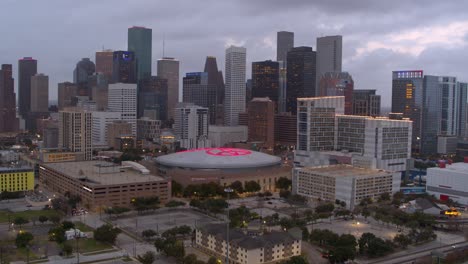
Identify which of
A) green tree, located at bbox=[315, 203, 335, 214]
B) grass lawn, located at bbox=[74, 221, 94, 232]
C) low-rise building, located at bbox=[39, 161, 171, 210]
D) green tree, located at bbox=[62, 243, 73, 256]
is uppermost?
low-rise building, located at bbox=[39, 161, 171, 210]

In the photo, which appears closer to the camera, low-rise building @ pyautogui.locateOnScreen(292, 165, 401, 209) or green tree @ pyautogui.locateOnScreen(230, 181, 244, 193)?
low-rise building @ pyautogui.locateOnScreen(292, 165, 401, 209)

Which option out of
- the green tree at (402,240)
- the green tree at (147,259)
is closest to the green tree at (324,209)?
the green tree at (402,240)

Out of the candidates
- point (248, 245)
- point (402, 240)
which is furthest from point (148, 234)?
point (402, 240)

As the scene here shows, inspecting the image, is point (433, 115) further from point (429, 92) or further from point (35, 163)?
point (35, 163)

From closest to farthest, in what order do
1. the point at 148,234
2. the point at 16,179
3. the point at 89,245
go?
the point at 89,245 < the point at 148,234 < the point at 16,179

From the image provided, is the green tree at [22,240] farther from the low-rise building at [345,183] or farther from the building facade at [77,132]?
the building facade at [77,132]

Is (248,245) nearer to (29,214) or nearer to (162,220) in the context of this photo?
(162,220)

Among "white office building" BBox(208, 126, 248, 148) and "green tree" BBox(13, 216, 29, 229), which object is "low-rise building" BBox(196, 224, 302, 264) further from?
"white office building" BBox(208, 126, 248, 148)

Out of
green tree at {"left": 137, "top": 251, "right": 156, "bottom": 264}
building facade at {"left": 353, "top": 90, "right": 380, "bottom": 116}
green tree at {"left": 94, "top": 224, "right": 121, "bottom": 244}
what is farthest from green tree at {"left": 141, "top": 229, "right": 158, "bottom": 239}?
building facade at {"left": 353, "top": 90, "right": 380, "bottom": 116}
